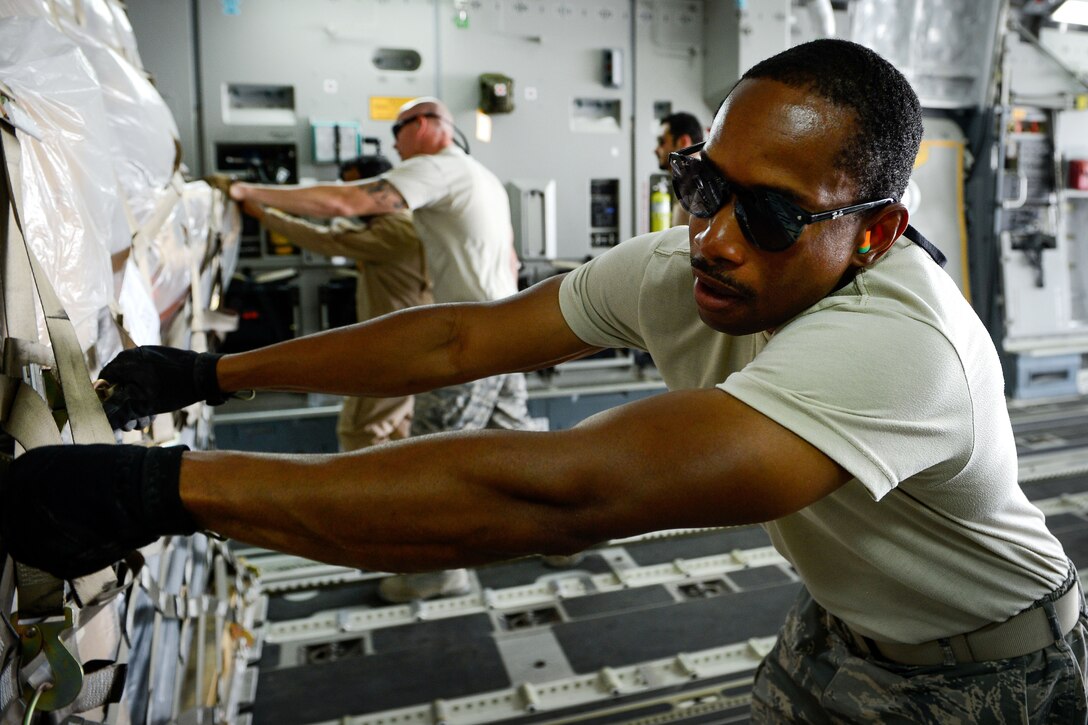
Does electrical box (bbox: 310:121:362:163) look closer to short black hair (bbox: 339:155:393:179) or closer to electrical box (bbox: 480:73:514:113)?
short black hair (bbox: 339:155:393:179)

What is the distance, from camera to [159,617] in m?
1.81

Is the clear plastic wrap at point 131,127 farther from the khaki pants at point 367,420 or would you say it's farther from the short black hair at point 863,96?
the khaki pants at point 367,420

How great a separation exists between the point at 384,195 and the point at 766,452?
2.76 metres

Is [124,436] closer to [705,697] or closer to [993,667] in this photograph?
[993,667]

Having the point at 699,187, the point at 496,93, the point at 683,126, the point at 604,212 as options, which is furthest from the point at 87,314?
the point at 604,212

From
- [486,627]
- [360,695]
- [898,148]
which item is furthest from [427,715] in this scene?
[898,148]

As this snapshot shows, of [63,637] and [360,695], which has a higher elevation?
[63,637]

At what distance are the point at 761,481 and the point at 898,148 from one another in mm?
565

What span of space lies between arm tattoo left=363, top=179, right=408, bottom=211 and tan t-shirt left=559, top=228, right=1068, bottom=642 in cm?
198

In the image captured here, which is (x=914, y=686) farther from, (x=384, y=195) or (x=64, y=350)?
(x=384, y=195)

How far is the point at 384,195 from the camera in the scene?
338 centimetres

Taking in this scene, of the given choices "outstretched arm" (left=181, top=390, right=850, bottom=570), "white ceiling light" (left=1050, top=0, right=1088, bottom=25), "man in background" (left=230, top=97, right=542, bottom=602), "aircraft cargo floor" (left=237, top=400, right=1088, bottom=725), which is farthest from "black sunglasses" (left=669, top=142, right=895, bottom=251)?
"white ceiling light" (left=1050, top=0, right=1088, bottom=25)

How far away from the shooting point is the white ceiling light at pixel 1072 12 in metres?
6.59

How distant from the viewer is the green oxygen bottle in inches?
219
